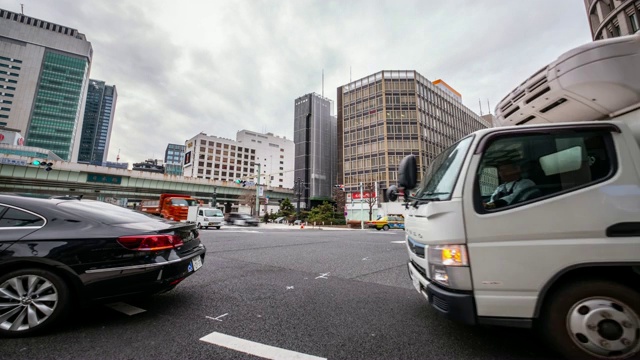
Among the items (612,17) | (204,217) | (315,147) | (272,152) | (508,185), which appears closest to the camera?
(508,185)

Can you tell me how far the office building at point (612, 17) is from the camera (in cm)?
1939

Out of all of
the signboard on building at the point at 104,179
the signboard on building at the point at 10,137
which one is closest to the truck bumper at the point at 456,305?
the signboard on building at the point at 104,179

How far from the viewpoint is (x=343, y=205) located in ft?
180

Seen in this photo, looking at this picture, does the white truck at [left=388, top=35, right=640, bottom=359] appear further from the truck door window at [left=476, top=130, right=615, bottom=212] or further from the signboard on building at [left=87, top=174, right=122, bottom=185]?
the signboard on building at [left=87, top=174, right=122, bottom=185]

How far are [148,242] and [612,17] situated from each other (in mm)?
34181

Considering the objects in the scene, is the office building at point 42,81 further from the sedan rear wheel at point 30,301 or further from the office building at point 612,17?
the office building at point 612,17

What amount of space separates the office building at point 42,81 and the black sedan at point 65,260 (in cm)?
13247

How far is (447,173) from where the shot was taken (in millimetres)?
2639

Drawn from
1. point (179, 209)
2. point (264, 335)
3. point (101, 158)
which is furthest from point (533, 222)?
point (101, 158)

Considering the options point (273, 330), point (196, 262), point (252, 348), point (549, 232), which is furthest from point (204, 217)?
point (549, 232)

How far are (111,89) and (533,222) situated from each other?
226052 mm

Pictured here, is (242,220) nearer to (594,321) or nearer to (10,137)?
(594,321)

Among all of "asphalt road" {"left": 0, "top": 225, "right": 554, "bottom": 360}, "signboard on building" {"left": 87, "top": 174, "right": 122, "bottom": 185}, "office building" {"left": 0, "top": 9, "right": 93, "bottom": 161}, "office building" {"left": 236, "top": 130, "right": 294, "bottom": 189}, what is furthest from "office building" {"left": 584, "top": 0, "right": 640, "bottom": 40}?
"office building" {"left": 0, "top": 9, "right": 93, "bottom": 161}

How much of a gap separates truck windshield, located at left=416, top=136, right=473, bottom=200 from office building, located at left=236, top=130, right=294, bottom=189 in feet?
331
